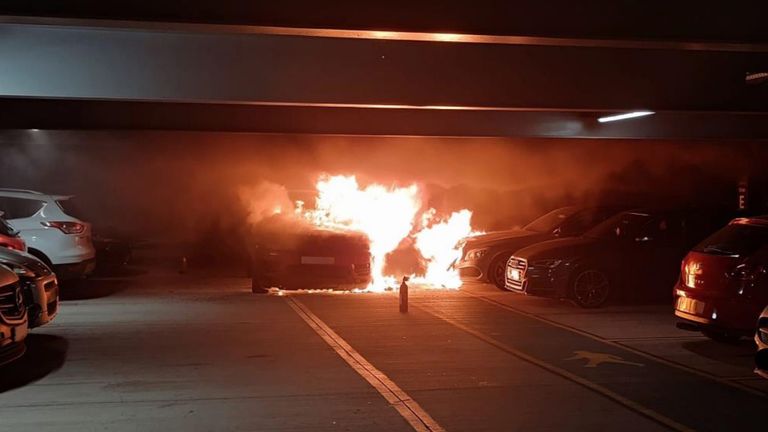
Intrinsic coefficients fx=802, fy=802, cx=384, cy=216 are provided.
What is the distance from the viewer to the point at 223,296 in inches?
541

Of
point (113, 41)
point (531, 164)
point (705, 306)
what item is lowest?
point (705, 306)

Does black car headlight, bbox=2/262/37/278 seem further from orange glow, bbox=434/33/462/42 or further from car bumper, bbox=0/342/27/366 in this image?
orange glow, bbox=434/33/462/42

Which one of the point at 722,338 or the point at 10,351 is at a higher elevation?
the point at 10,351

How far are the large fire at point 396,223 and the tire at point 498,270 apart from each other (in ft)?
3.14

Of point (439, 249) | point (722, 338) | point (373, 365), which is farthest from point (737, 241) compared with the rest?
point (439, 249)

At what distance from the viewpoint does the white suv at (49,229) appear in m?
13.1

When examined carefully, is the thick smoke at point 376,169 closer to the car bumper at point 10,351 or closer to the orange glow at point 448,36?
the orange glow at point 448,36

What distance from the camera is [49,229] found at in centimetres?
1309

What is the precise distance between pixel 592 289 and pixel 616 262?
1.87 ft

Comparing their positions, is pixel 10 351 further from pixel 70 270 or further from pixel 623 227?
pixel 623 227

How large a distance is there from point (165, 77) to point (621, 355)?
321 inches

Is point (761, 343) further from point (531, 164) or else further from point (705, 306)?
point (531, 164)

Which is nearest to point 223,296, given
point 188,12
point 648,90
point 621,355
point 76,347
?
point 76,347

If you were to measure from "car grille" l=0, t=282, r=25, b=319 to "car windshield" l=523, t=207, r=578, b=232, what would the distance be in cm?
1011
